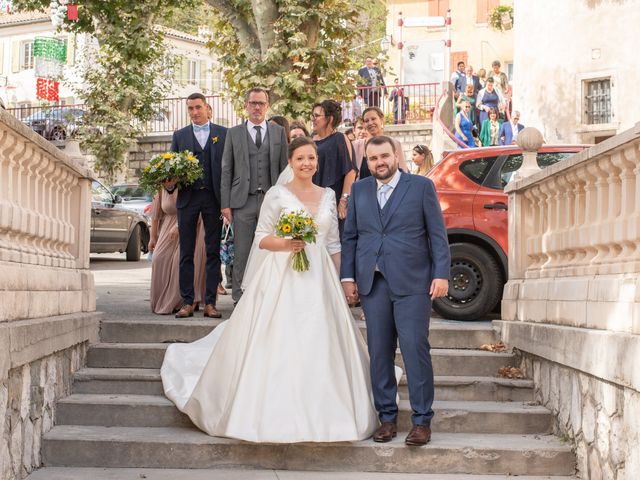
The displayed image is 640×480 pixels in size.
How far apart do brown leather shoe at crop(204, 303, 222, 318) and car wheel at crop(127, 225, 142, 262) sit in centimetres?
1296

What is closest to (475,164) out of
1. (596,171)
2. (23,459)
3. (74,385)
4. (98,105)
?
(596,171)

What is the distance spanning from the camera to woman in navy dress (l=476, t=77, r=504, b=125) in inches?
955

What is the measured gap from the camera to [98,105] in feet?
118

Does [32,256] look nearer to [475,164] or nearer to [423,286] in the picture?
[423,286]

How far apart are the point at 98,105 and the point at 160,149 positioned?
266 centimetres

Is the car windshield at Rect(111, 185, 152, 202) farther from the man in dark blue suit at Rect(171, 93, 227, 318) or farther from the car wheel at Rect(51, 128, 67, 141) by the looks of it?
the man in dark blue suit at Rect(171, 93, 227, 318)

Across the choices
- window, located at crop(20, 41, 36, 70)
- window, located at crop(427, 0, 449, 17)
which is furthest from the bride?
window, located at crop(20, 41, 36, 70)

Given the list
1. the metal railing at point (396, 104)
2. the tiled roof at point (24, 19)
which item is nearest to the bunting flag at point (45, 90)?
the tiled roof at point (24, 19)

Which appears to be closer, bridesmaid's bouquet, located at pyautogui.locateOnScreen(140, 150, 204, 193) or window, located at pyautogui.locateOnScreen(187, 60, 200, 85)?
bridesmaid's bouquet, located at pyautogui.locateOnScreen(140, 150, 204, 193)

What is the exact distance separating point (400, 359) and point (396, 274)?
1.81 metres

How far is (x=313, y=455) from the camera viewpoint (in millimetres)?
6914

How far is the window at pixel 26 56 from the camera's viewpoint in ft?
213

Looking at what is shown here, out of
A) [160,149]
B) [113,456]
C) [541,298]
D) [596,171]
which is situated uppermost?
[160,149]

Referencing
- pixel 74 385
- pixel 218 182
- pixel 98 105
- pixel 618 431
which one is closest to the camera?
pixel 618 431
